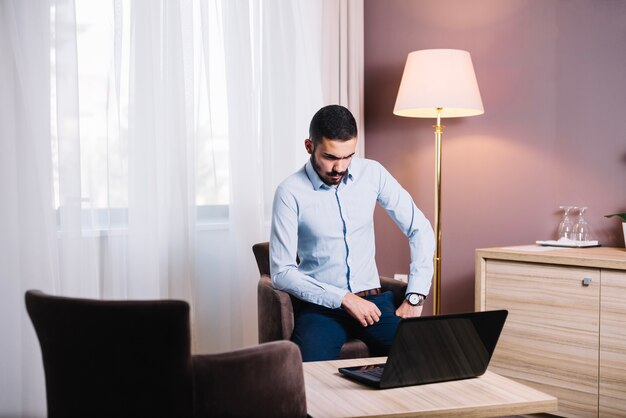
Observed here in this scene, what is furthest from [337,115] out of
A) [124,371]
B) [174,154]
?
[124,371]

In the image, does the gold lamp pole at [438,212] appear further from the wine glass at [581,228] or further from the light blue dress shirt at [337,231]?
the light blue dress shirt at [337,231]

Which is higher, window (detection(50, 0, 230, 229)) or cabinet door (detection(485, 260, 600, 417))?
window (detection(50, 0, 230, 229))

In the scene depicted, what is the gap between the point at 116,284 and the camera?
2.79 m

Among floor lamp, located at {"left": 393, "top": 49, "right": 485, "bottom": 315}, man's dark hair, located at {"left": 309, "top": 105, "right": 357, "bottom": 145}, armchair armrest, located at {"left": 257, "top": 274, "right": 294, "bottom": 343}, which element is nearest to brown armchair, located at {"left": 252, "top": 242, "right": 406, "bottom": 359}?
armchair armrest, located at {"left": 257, "top": 274, "right": 294, "bottom": 343}

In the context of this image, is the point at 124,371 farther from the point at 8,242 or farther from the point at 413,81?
the point at 413,81

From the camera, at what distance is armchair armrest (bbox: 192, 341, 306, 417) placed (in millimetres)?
1203

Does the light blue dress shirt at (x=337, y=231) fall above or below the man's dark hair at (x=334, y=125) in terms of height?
below

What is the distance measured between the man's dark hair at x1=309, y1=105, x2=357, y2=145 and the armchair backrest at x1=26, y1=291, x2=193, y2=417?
120 cm

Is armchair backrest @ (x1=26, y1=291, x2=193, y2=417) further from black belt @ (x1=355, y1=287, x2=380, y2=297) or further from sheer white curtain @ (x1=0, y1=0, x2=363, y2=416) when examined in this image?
sheer white curtain @ (x1=0, y1=0, x2=363, y2=416)

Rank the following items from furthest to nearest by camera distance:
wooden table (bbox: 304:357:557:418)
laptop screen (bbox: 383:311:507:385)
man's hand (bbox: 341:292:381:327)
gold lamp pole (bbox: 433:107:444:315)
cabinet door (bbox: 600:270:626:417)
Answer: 1. gold lamp pole (bbox: 433:107:444:315)
2. cabinet door (bbox: 600:270:626:417)
3. man's hand (bbox: 341:292:381:327)
4. laptop screen (bbox: 383:311:507:385)
5. wooden table (bbox: 304:357:557:418)

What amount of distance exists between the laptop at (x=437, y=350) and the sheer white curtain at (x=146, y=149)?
4.72ft

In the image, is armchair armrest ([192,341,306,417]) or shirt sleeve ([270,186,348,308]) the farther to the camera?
shirt sleeve ([270,186,348,308])

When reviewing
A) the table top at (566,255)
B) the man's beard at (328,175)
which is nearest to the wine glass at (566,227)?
the table top at (566,255)

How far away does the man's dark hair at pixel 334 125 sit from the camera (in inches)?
89.4
